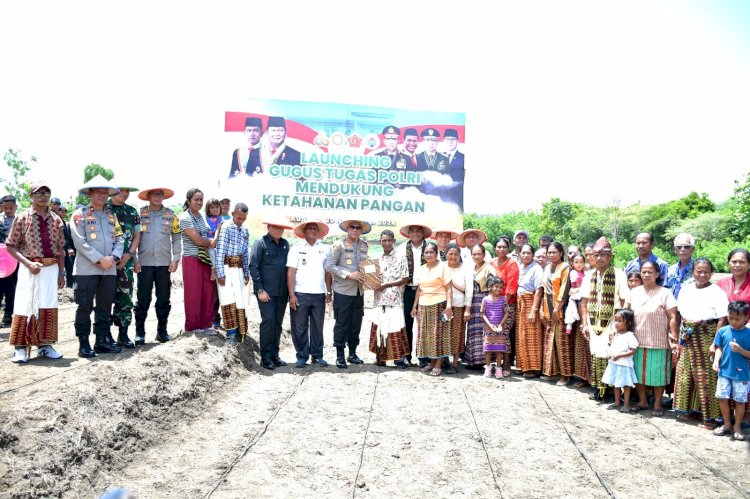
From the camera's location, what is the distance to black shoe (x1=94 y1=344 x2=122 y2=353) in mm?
6492

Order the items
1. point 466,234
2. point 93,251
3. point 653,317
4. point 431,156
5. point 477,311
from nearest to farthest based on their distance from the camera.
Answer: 1. point 653,317
2. point 93,251
3. point 477,311
4. point 466,234
5. point 431,156

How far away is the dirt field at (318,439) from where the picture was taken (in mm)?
3594

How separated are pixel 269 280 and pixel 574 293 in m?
3.18

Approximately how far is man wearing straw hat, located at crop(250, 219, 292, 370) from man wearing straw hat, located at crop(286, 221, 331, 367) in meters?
0.10

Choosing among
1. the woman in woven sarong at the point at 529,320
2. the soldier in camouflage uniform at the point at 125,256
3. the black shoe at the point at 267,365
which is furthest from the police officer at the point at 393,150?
the black shoe at the point at 267,365

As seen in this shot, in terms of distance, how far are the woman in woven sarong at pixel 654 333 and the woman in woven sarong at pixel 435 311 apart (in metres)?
1.96

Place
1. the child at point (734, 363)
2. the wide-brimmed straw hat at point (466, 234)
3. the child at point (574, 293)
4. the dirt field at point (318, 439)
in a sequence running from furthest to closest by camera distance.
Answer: the wide-brimmed straw hat at point (466, 234), the child at point (574, 293), the child at point (734, 363), the dirt field at point (318, 439)

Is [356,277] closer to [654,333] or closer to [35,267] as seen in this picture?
[654,333]

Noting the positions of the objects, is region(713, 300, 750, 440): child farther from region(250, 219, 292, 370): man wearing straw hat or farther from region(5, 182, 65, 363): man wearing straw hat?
region(5, 182, 65, 363): man wearing straw hat

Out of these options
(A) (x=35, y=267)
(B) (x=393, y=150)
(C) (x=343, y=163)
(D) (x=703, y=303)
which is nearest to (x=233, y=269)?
(A) (x=35, y=267)

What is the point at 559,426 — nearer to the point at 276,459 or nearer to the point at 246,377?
the point at 276,459

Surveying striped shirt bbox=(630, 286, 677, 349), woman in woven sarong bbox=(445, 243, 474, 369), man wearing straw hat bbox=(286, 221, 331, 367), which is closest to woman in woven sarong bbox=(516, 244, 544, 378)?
woman in woven sarong bbox=(445, 243, 474, 369)

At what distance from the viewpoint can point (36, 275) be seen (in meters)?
6.09

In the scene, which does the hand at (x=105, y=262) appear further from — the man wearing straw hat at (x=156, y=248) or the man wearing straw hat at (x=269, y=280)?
the man wearing straw hat at (x=269, y=280)
